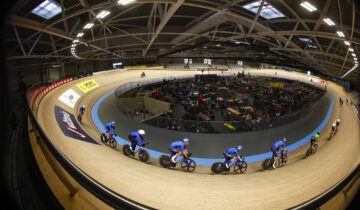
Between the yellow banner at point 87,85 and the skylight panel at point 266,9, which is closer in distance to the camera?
the skylight panel at point 266,9

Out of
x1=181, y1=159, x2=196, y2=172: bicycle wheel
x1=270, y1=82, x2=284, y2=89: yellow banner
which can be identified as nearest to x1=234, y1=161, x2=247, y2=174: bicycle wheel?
x1=181, y1=159, x2=196, y2=172: bicycle wheel

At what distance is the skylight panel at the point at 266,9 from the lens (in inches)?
425

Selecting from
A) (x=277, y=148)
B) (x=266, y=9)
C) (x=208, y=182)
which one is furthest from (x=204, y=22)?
(x=208, y=182)

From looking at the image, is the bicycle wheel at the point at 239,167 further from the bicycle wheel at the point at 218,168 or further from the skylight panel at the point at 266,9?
the skylight panel at the point at 266,9

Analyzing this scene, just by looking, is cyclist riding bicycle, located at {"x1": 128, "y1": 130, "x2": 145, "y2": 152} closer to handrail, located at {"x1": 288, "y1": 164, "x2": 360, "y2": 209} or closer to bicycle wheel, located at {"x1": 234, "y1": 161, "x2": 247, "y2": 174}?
bicycle wheel, located at {"x1": 234, "y1": 161, "x2": 247, "y2": 174}

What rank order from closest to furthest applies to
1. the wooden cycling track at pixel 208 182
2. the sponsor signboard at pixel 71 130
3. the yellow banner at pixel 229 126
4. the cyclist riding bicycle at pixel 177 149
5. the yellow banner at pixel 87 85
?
1. the wooden cycling track at pixel 208 182
2. the sponsor signboard at pixel 71 130
3. the cyclist riding bicycle at pixel 177 149
4. the yellow banner at pixel 229 126
5. the yellow banner at pixel 87 85

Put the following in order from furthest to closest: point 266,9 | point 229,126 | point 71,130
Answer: point 266,9 < point 229,126 < point 71,130

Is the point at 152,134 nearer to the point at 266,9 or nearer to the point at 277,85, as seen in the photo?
the point at 266,9

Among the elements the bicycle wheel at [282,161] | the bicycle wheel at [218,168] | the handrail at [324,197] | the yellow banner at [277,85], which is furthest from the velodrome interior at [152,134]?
the yellow banner at [277,85]

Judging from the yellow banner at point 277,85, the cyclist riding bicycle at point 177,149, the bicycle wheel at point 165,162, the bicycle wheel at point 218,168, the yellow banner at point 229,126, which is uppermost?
the yellow banner at point 277,85

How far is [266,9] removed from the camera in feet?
37.8

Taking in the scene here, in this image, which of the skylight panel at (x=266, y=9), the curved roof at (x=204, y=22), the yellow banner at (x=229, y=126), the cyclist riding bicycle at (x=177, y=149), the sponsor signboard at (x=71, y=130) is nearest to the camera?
the sponsor signboard at (x=71, y=130)

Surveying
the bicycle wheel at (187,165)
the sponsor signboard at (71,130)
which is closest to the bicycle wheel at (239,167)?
the bicycle wheel at (187,165)

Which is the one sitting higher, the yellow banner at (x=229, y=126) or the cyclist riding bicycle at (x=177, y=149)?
the cyclist riding bicycle at (x=177, y=149)
